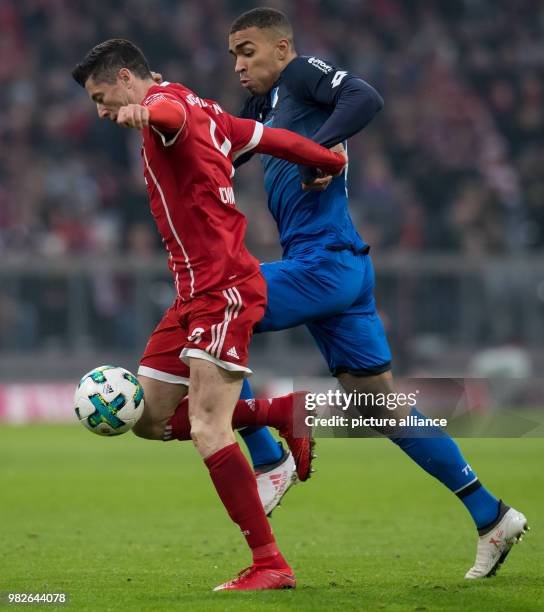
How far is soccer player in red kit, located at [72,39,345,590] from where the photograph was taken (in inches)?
203

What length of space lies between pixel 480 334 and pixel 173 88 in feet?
37.2

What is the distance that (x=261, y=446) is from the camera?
6406mm

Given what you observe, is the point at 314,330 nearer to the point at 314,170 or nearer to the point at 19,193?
the point at 314,170

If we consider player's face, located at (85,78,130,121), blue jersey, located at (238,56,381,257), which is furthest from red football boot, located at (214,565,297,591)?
player's face, located at (85,78,130,121)

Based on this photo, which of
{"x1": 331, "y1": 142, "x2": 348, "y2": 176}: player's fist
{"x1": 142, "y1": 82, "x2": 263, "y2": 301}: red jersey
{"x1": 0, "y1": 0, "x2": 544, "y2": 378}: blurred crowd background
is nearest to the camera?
{"x1": 142, "y1": 82, "x2": 263, "y2": 301}: red jersey

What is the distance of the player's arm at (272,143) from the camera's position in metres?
5.39

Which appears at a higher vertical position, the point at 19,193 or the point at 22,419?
the point at 19,193

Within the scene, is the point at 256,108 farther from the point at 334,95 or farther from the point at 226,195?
the point at 226,195

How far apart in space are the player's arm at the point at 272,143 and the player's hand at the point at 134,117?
2.40 ft

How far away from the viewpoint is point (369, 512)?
8.43 meters

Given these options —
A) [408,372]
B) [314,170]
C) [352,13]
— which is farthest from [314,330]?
[352,13]

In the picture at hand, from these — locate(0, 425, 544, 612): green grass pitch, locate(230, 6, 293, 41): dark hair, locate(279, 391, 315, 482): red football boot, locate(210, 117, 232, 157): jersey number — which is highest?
locate(230, 6, 293, 41): dark hair

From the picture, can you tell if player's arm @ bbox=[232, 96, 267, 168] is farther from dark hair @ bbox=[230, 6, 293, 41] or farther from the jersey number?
the jersey number

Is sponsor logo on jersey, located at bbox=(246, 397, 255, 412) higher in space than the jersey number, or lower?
lower
